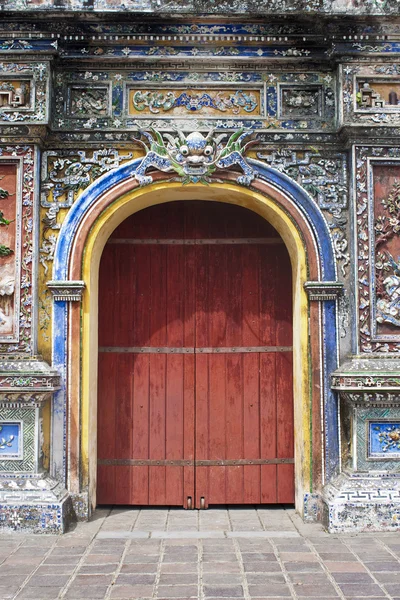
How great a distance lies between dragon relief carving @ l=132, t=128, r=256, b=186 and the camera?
6.08m

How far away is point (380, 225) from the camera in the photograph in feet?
19.5

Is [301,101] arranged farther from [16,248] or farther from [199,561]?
[199,561]

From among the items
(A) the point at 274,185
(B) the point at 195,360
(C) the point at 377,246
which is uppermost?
(A) the point at 274,185

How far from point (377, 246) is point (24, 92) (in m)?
3.55

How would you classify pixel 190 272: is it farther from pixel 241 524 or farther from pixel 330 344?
pixel 241 524

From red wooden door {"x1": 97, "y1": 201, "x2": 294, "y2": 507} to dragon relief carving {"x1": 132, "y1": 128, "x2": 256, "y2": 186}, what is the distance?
72 centimetres

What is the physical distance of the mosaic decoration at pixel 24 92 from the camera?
594 cm

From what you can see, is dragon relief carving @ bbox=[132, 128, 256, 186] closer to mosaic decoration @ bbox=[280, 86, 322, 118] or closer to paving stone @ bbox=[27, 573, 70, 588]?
mosaic decoration @ bbox=[280, 86, 322, 118]

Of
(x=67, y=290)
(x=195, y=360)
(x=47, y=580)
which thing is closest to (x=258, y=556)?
(x=47, y=580)

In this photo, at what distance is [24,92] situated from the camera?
19.7 feet

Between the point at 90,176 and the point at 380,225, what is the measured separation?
2725mm

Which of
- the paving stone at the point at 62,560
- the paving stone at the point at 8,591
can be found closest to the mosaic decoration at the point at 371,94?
the paving stone at the point at 62,560

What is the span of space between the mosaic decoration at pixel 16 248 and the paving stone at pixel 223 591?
262 cm

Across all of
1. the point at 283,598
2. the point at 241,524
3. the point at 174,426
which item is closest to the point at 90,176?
the point at 174,426
